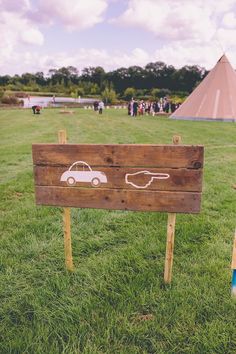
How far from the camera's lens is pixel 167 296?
3146mm

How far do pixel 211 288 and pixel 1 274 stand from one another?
7.19 feet

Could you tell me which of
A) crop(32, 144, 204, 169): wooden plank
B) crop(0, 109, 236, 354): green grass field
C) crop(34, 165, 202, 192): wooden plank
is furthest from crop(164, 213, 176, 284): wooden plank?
crop(32, 144, 204, 169): wooden plank

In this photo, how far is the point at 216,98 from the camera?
3.07m

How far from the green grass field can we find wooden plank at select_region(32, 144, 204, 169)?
121 cm

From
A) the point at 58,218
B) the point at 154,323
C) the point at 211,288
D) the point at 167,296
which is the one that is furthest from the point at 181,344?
the point at 58,218

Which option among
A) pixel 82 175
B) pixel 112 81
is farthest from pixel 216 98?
pixel 112 81

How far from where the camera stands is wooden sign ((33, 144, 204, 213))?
3059mm

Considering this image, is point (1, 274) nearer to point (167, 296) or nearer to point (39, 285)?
point (39, 285)

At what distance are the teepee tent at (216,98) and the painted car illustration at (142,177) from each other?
64cm

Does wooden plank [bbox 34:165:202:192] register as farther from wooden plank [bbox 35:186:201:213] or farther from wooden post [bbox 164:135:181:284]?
wooden post [bbox 164:135:181:284]

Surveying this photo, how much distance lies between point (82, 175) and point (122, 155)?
452mm

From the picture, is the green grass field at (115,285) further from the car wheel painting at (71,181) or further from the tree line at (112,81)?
the tree line at (112,81)

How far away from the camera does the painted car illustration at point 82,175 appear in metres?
3.23

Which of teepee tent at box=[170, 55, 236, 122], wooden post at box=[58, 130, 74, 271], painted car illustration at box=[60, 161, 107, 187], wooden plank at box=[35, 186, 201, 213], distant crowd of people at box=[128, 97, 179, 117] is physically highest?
teepee tent at box=[170, 55, 236, 122]
